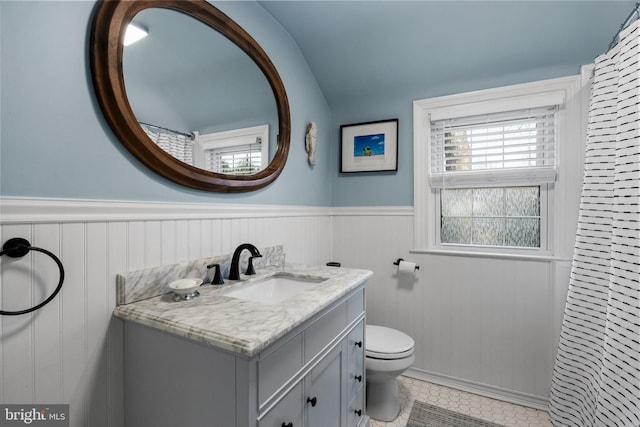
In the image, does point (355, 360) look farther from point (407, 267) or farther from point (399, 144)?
point (399, 144)

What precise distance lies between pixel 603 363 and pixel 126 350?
1.99 metres

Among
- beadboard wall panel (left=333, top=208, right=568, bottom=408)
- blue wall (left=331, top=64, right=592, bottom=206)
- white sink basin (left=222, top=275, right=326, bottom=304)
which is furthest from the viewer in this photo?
blue wall (left=331, top=64, right=592, bottom=206)

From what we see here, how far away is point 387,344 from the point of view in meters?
1.73

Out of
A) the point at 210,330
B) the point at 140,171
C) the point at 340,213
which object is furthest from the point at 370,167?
the point at 210,330

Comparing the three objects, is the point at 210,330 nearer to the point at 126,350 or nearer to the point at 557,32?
the point at 126,350

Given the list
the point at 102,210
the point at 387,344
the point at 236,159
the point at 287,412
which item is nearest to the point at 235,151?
the point at 236,159

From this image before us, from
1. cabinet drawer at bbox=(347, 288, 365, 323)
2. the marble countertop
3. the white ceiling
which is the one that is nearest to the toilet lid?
cabinet drawer at bbox=(347, 288, 365, 323)

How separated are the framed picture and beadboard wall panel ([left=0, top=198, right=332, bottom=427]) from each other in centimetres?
147

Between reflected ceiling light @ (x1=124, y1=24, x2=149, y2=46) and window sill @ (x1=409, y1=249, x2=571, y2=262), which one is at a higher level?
reflected ceiling light @ (x1=124, y1=24, x2=149, y2=46)

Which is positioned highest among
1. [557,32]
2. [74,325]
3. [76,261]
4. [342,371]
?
[557,32]

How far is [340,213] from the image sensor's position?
245cm

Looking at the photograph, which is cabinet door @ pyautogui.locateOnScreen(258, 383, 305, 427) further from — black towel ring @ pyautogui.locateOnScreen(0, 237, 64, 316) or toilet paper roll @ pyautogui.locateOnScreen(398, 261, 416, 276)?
toilet paper roll @ pyautogui.locateOnScreen(398, 261, 416, 276)

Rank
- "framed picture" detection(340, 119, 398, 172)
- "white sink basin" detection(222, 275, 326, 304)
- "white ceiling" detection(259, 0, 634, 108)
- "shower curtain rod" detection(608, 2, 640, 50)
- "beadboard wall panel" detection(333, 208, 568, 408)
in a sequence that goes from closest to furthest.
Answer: "shower curtain rod" detection(608, 2, 640, 50) → "white sink basin" detection(222, 275, 326, 304) → "white ceiling" detection(259, 0, 634, 108) → "beadboard wall panel" detection(333, 208, 568, 408) → "framed picture" detection(340, 119, 398, 172)

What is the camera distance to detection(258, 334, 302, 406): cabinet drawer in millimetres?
800
